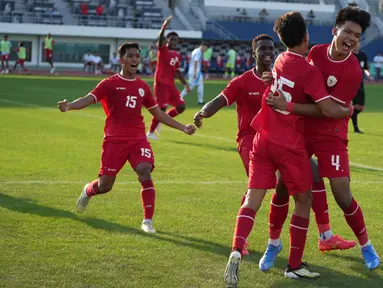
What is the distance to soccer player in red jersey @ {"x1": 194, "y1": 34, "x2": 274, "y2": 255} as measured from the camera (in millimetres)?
7609


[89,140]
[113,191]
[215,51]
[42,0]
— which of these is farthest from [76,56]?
[113,191]

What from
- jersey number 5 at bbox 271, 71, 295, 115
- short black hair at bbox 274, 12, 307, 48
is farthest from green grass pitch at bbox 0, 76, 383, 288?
short black hair at bbox 274, 12, 307, 48

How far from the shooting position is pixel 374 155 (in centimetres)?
1527

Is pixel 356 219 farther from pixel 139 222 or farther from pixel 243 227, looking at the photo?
pixel 139 222

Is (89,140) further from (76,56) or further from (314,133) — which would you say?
(76,56)

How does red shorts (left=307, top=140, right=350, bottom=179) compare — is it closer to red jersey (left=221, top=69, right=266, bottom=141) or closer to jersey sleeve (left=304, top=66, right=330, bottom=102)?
jersey sleeve (left=304, top=66, right=330, bottom=102)

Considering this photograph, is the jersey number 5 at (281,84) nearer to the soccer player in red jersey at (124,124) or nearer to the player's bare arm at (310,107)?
the player's bare arm at (310,107)

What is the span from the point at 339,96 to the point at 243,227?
4.16 ft

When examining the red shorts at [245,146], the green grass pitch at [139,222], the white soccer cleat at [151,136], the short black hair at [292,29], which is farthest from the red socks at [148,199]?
the white soccer cleat at [151,136]

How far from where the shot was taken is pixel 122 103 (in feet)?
29.5

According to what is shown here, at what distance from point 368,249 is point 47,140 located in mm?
10159

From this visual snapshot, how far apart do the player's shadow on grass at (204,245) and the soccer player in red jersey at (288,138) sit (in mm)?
211

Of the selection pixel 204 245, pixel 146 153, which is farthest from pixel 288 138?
pixel 146 153

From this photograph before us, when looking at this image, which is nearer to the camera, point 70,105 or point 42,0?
point 70,105
